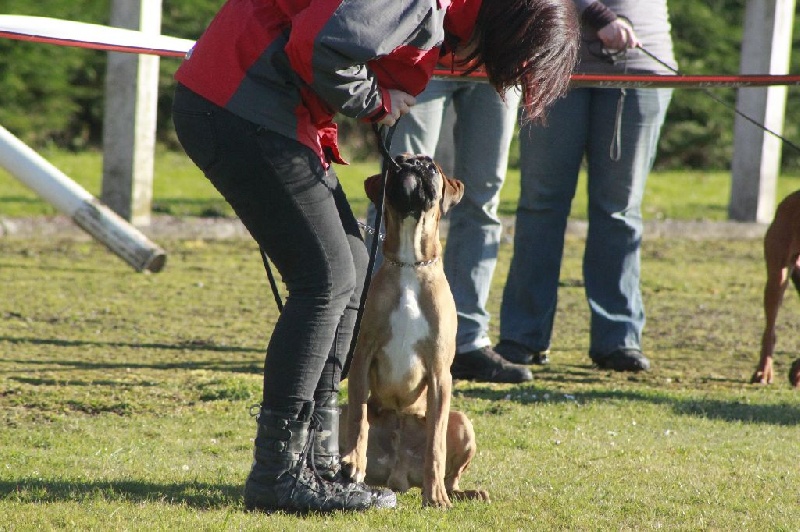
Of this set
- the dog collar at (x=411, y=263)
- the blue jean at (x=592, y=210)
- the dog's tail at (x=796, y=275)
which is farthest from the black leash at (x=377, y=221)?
the dog's tail at (x=796, y=275)

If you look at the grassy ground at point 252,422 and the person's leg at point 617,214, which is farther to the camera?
the person's leg at point 617,214

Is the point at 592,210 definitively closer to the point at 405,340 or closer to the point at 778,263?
the point at 778,263

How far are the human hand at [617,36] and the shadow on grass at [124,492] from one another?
9.88 ft

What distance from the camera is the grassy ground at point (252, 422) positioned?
3.60 meters

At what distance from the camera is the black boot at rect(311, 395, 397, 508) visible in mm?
3697

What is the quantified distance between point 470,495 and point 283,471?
659 mm

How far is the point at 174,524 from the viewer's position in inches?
131

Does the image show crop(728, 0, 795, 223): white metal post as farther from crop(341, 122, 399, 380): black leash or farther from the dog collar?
crop(341, 122, 399, 380): black leash

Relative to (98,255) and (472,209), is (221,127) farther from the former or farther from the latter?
(98,255)

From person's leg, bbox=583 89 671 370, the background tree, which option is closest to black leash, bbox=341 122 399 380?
person's leg, bbox=583 89 671 370

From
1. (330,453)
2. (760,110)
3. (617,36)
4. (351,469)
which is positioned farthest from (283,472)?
(760,110)

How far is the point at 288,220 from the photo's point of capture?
3418 mm

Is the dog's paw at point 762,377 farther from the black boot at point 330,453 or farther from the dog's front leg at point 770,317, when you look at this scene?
the black boot at point 330,453

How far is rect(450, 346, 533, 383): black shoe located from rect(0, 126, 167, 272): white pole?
152 cm
